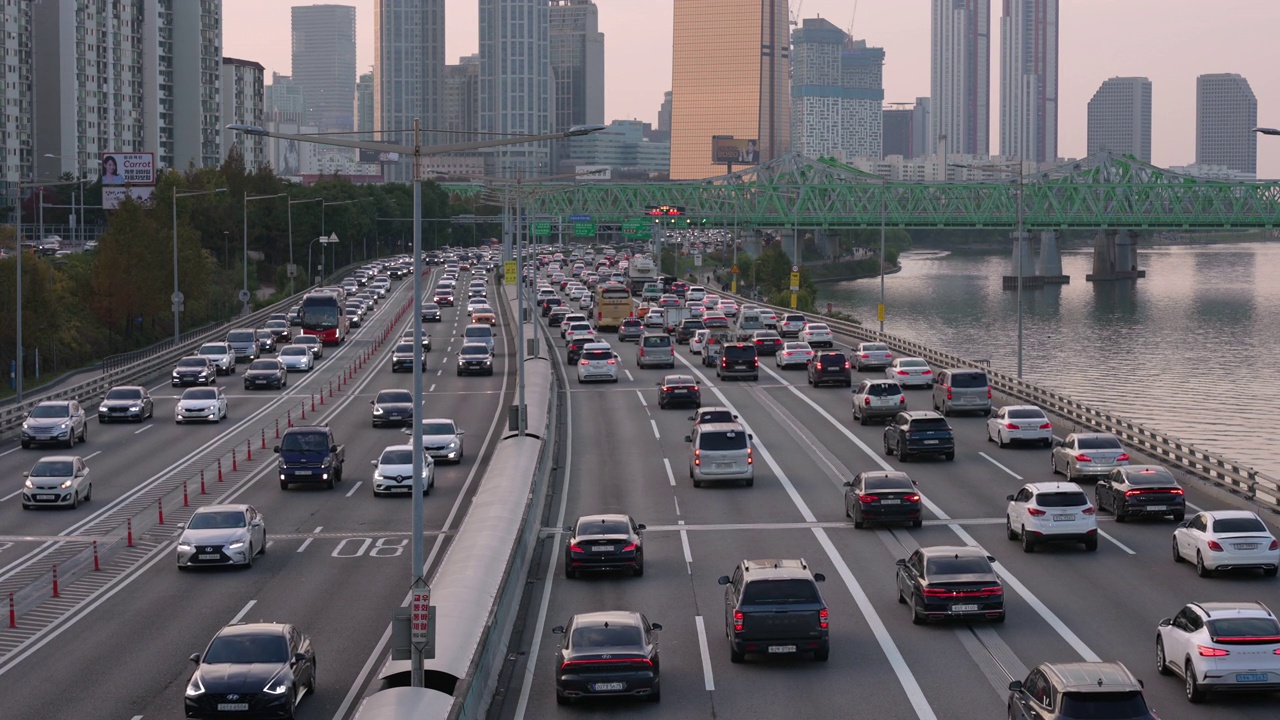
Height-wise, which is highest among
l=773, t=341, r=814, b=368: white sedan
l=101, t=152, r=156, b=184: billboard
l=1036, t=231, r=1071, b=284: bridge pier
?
l=101, t=152, r=156, b=184: billboard

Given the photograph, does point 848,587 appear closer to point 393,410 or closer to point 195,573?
point 195,573

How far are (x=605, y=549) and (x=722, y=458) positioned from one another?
1110 centimetres

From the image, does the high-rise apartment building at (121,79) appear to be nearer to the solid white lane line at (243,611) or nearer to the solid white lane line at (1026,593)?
the solid white lane line at (1026,593)

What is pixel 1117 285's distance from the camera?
629ft

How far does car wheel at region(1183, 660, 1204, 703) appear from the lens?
20.4 m

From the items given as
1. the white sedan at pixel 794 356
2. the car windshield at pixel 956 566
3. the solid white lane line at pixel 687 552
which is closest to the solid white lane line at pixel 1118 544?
the car windshield at pixel 956 566

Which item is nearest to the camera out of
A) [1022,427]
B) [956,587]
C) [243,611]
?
[956,587]

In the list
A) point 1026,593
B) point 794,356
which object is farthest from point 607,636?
point 794,356

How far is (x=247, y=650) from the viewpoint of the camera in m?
21.2

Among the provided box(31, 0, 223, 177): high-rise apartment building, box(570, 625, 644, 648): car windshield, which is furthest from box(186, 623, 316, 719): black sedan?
box(31, 0, 223, 177): high-rise apartment building

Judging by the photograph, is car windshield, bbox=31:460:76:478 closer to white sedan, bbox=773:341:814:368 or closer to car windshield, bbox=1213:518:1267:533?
car windshield, bbox=1213:518:1267:533

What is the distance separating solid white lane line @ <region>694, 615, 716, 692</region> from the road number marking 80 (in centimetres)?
901

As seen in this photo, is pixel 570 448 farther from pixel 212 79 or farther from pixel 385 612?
pixel 212 79

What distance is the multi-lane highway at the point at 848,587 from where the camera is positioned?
2147 cm
